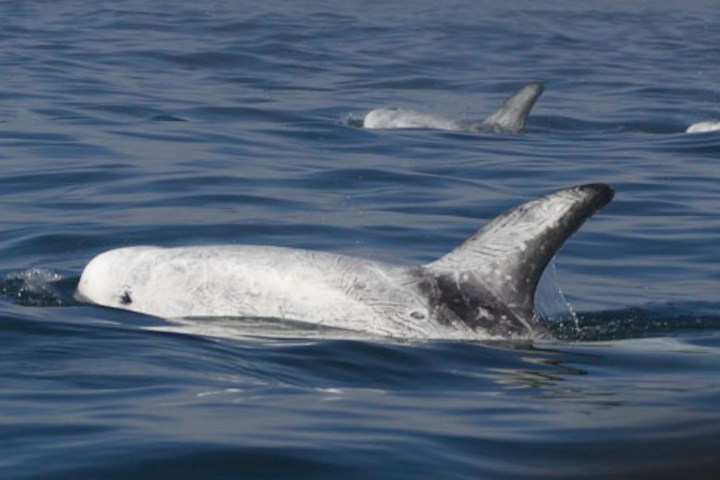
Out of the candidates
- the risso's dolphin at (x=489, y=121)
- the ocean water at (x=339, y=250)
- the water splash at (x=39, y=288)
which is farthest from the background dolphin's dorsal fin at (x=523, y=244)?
the risso's dolphin at (x=489, y=121)

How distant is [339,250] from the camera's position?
13.4 metres

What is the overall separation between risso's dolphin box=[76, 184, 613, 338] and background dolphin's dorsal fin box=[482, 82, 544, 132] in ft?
41.6

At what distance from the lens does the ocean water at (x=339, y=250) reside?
22.2ft

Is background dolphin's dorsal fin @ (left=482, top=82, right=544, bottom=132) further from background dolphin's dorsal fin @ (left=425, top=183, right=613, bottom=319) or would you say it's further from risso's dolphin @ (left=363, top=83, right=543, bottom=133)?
background dolphin's dorsal fin @ (left=425, top=183, right=613, bottom=319)

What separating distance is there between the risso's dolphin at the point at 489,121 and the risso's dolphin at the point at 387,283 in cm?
1260

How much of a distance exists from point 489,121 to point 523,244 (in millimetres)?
13591

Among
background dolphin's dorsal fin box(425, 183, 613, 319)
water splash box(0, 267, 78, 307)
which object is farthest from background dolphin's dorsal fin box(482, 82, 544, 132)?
background dolphin's dorsal fin box(425, 183, 613, 319)

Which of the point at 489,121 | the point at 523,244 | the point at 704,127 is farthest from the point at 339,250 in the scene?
the point at 704,127

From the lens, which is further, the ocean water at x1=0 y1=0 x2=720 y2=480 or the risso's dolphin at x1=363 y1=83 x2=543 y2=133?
the risso's dolphin at x1=363 y1=83 x2=543 y2=133

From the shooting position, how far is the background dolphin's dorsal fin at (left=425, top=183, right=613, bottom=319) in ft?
31.2

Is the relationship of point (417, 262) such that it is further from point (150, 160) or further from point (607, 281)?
point (150, 160)

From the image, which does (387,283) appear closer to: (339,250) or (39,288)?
(39,288)

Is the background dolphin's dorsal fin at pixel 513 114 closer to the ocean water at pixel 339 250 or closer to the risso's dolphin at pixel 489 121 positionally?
the risso's dolphin at pixel 489 121

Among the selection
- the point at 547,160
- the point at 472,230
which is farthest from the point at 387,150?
the point at 472,230
